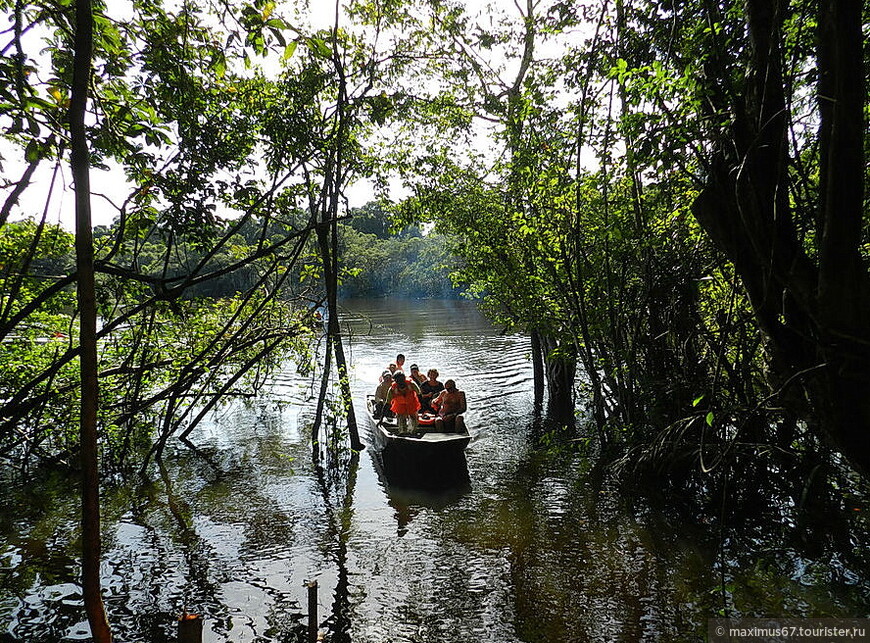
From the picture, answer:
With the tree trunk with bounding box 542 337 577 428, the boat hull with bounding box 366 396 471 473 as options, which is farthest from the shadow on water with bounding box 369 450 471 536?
the tree trunk with bounding box 542 337 577 428

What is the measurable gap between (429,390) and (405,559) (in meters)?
5.86

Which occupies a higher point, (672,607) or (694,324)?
(694,324)

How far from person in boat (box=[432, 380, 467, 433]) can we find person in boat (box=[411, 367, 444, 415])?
1911mm

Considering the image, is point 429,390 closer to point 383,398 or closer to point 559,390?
point 383,398

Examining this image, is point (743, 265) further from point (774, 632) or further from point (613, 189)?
point (613, 189)

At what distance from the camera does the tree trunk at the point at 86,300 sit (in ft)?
7.61

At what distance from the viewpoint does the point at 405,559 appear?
720cm

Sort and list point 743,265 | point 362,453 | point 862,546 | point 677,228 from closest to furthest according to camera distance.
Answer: point 743,265 → point 862,546 → point 677,228 → point 362,453

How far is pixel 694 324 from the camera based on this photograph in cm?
690

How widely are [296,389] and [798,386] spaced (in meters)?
16.3

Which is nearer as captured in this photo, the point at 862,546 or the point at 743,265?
the point at 743,265

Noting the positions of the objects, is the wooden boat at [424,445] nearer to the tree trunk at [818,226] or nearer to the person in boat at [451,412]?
the person in boat at [451,412]

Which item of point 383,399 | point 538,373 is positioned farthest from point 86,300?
point 538,373

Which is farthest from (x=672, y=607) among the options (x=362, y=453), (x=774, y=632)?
(x=362, y=453)
